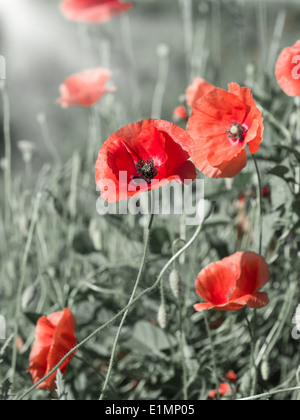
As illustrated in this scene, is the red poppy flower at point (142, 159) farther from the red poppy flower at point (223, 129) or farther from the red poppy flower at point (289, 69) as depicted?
the red poppy flower at point (289, 69)

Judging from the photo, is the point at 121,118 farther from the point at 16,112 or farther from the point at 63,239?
the point at 16,112

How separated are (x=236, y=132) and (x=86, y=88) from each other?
362 mm

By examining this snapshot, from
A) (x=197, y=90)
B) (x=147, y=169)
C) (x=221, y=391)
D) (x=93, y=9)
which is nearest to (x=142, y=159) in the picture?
(x=147, y=169)

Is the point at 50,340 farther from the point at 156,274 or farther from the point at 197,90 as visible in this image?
the point at 197,90

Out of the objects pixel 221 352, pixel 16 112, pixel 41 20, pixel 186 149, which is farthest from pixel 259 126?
pixel 41 20

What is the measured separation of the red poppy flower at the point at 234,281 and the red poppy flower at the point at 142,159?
0.10 meters

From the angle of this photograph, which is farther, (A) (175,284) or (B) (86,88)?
(B) (86,88)

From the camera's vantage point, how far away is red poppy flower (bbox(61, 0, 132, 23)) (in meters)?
0.94

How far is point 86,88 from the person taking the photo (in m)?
0.81

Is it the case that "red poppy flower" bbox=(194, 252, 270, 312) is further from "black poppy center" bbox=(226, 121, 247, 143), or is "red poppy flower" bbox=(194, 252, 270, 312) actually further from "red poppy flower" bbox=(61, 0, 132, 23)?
"red poppy flower" bbox=(61, 0, 132, 23)

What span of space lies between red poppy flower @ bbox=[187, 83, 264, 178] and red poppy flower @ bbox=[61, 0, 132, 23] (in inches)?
19.9

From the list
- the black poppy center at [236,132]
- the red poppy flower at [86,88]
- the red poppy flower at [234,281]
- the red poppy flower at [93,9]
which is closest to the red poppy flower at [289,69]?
the black poppy center at [236,132]
